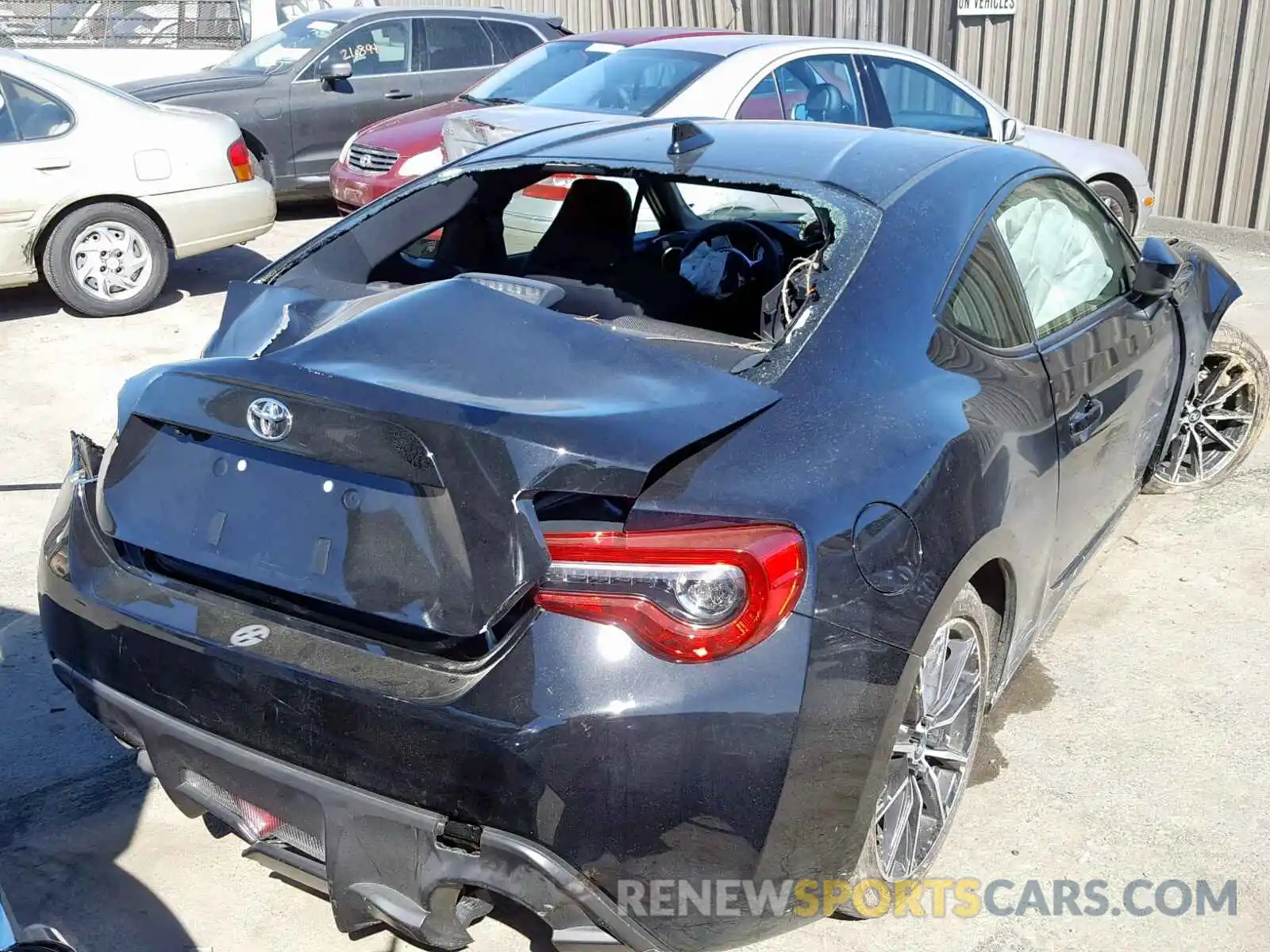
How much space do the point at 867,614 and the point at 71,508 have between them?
175 centimetres

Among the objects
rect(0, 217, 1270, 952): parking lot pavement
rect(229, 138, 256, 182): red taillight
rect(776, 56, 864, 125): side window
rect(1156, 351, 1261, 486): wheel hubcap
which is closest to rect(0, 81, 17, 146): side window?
rect(229, 138, 256, 182): red taillight

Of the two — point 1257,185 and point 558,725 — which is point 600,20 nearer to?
point 1257,185

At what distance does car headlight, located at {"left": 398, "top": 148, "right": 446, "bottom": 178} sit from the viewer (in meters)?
8.18

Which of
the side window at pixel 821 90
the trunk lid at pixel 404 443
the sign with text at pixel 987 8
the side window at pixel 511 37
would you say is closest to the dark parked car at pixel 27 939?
the trunk lid at pixel 404 443

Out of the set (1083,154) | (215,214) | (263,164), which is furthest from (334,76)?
(1083,154)

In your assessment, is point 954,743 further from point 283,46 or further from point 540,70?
point 283,46

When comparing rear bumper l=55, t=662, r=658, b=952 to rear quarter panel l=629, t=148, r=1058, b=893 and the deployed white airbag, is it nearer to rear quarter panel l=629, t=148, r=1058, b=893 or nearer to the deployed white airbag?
rear quarter panel l=629, t=148, r=1058, b=893

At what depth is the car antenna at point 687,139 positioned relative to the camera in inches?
125

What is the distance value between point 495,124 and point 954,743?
200 inches

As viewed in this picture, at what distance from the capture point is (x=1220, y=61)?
30.8 feet

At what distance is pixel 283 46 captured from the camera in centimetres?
1121

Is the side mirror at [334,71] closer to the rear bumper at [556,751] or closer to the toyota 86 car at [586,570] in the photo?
the toyota 86 car at [586,570]

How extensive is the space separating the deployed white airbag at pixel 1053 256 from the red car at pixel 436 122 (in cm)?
491

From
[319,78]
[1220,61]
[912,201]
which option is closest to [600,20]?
[319,78]
